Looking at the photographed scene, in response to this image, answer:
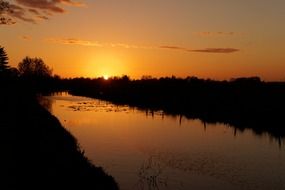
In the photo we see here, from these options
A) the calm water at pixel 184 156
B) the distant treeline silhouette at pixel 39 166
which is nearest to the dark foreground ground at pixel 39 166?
the distant treeline silhouette at pixel 39 166

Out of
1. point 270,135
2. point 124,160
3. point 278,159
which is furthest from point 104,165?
point 270,135

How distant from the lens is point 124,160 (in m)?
33.3

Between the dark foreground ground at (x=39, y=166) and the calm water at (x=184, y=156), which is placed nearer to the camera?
the dark foreground ground at (x=39, y=166)

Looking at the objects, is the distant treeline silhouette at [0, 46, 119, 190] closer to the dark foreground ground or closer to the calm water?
the dark foreground ground

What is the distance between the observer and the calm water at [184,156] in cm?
2703

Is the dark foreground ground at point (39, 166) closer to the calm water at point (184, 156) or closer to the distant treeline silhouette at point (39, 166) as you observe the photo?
the distant treeline silhouette at point (39, 166)

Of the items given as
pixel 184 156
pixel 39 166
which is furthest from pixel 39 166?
pixel 184 156

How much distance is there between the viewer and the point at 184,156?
116 feet

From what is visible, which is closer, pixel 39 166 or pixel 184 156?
pixel 39 166

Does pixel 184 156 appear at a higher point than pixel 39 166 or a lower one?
lower

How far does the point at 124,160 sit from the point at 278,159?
1469 cm

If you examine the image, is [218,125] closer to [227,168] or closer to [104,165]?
[227,168]

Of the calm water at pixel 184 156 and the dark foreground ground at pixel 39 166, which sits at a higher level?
the dark foreground ground at pixel 39 166

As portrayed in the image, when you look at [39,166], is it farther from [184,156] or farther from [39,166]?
[184,156]
